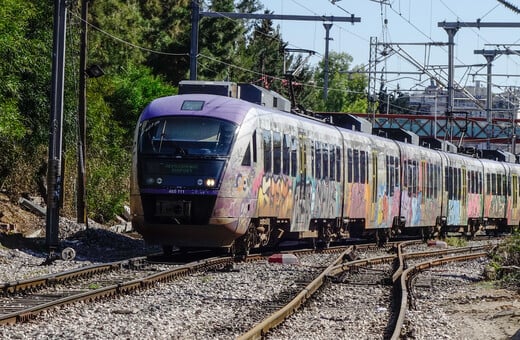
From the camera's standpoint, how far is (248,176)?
19.5 m

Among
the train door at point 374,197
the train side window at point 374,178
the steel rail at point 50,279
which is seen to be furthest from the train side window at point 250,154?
the train side window at point 374,178

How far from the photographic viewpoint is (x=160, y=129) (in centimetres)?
1916

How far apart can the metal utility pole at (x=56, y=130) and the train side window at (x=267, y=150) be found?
181 inches

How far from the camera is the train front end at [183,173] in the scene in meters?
18.8

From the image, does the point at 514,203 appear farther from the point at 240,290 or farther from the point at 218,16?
the point at 240,290

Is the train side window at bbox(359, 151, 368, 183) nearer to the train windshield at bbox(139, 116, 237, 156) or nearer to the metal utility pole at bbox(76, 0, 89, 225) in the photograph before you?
the metal utility pole at bbox(76, 0, 89, 225)

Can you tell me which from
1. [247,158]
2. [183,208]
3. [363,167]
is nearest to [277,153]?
[247,158]

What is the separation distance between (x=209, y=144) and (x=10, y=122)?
705cm

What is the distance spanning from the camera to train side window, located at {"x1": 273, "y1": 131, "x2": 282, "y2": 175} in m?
20.9

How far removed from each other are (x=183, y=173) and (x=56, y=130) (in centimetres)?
468

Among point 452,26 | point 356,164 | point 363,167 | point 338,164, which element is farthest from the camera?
point 452,26

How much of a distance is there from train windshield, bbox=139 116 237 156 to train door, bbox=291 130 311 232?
3749 millimetres

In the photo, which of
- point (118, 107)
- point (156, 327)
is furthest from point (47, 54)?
point (156, 327)

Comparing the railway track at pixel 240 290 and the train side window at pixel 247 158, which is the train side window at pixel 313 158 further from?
the train side window at pixel 247 158
